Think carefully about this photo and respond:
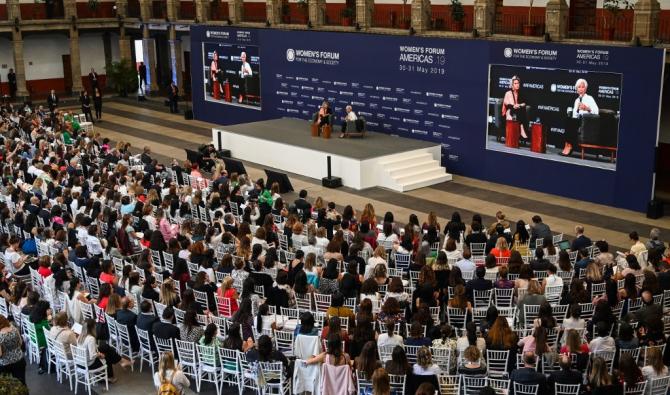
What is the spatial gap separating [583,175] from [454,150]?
445 centimetres

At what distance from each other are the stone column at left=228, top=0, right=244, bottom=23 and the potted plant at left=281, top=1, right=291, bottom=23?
6.29ft

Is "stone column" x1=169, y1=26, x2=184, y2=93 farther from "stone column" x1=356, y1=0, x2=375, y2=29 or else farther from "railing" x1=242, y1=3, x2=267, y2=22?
"stone column" x1=356, y1=0, x2=375, y2=29

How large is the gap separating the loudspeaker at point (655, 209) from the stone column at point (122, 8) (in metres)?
30.1

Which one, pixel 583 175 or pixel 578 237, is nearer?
pixel 578 237

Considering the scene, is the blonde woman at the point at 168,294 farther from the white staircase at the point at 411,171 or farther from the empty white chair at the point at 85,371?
the white staircase at the point at 411,171

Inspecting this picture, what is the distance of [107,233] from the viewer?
15.4 metres

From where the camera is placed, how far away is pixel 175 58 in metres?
38.2

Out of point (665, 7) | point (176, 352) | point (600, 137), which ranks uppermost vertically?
Result: point (665, 7)

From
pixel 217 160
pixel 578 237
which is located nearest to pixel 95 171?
pixel 217 160

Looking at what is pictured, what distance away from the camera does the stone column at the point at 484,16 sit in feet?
75.9

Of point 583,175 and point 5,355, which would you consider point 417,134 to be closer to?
point 583,175

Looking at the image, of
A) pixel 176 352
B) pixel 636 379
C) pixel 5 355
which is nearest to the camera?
pixel 636 379

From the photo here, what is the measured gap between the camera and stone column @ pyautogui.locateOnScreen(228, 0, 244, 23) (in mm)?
32250

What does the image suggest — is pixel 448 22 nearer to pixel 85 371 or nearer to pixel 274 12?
pixel 274 12
